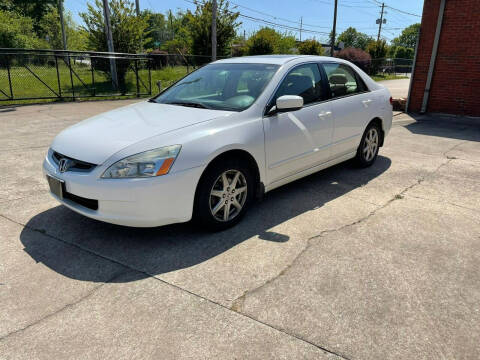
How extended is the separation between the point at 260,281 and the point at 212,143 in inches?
48.6

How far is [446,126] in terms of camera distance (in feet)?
31.2

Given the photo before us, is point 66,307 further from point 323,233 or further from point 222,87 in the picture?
point 222,87

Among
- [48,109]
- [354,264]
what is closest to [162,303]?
[354,264]

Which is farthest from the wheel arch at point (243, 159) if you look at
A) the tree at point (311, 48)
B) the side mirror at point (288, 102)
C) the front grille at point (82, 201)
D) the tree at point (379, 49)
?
the tree at point (379, 49)

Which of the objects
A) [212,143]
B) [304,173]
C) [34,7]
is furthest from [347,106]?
[34,7]

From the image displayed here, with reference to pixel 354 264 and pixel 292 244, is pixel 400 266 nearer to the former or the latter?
pixel 354 264

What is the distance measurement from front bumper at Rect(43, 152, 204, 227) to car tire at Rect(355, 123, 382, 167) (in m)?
3.09

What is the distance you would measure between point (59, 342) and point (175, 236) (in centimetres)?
147

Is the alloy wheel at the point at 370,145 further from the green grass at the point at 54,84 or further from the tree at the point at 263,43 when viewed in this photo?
the tree at the point at 263,43

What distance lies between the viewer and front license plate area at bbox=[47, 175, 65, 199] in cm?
335

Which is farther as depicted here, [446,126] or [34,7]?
[34,7]

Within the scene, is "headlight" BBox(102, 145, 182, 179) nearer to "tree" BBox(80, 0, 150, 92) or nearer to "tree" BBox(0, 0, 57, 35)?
"tree" BBox(80, 0, 150, 92)

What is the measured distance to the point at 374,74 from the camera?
129ft

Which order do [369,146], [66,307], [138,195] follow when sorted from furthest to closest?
1. [369,146]
2. [138,195]
3. [66,307]
